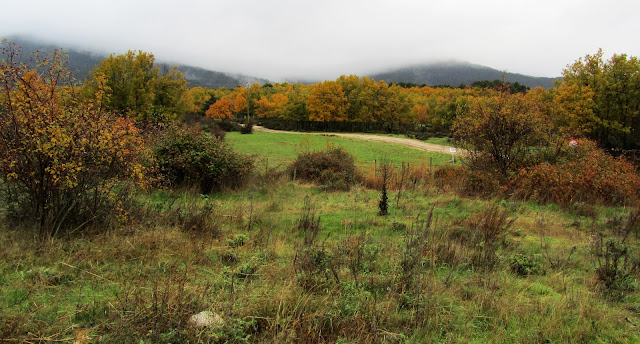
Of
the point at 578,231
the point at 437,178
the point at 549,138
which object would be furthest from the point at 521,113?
the point at 578,231

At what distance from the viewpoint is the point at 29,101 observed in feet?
19.5

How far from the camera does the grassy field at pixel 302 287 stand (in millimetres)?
3561

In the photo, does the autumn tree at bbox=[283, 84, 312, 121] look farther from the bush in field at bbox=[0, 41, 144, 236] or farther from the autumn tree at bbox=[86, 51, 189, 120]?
the bush in field at bbox=[0, 41, 144, 236]

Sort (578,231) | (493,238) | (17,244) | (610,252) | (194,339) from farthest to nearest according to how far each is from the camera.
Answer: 1. (578,231)
2. (493,238)
3. (610,252)
4. (17,244)
5. (194,339)

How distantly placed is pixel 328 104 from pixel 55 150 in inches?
2787

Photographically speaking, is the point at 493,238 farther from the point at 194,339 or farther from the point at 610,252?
the point at 194,339

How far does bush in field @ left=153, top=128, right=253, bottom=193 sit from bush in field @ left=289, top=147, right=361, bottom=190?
3.64 meters

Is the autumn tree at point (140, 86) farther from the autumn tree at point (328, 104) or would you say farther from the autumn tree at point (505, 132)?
the autumn tree at point (328, 104)

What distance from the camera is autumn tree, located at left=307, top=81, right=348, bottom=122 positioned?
247ft

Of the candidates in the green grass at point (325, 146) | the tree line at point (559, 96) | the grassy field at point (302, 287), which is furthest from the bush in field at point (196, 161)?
the grassy field at point (302, 287)

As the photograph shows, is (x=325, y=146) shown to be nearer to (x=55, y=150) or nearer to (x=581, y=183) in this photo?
(x=581, y=183)

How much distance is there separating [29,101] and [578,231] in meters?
12.1

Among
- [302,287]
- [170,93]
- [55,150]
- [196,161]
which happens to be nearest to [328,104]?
[170,93]

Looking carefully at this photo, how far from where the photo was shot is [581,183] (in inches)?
489
